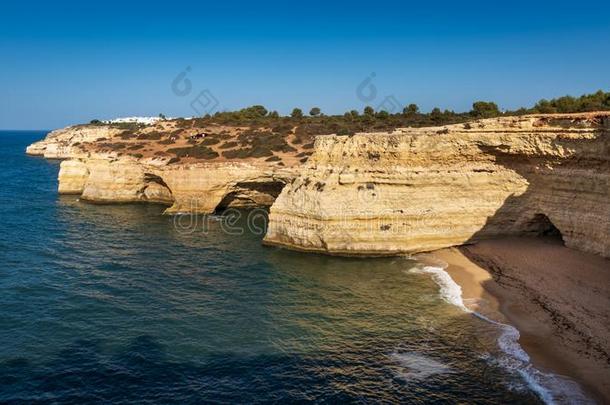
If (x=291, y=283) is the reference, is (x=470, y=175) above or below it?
above

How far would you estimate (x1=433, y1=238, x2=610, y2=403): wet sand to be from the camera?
50.9 ft

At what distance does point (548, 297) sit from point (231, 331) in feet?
43.3

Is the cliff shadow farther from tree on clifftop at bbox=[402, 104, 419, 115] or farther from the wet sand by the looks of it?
tree on clifftop at bbox=[402, 104, 419, 115]

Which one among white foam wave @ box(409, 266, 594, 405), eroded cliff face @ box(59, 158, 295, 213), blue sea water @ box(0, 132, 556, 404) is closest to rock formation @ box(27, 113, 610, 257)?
blue sea water @ box(0, 132, 556, 404)

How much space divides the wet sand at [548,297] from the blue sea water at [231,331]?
1.59 m

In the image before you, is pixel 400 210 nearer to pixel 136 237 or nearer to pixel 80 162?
pixel 136 237

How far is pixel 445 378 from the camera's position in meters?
15.0

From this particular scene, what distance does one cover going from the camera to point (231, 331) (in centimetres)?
1831

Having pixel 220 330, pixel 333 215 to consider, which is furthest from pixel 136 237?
pixel 220 330

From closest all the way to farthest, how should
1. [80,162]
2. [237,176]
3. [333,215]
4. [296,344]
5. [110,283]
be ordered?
[296,344], [110,283], [333,215], [237,176], [80,162]

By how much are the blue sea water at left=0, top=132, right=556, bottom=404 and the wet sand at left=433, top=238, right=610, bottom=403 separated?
1.59 meters

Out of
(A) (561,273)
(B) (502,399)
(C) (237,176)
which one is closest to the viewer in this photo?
(B) (502,399)

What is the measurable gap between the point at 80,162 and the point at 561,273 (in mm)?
45267

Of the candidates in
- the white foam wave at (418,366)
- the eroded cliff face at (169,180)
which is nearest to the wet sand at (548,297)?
the white foam wave at (418,366)
